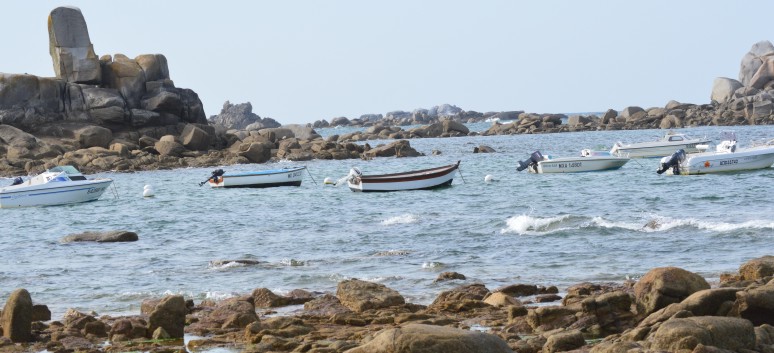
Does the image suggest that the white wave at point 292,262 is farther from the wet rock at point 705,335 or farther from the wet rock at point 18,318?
the wet rock at point 705,335

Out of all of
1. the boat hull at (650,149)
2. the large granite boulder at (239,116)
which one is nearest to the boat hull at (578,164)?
the boat hull at (650,149)

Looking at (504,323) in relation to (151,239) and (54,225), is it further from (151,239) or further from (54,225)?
(54,225)

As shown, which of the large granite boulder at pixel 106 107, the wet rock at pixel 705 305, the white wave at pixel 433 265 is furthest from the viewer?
the large granite boulder at pixel 106 107

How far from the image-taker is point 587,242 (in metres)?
21.5

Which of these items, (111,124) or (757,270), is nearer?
(757,270)

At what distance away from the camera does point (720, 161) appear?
40844 mm

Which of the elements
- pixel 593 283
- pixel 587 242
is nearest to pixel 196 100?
pixel 587 242

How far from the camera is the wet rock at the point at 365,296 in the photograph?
14160 millimetres

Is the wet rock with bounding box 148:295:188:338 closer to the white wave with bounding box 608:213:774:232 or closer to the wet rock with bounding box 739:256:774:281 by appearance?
the wet rock with bounding box 739:256:774:281

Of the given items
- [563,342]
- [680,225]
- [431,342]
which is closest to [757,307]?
[563,342]

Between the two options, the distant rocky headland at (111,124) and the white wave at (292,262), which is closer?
the white wave at (292,262)

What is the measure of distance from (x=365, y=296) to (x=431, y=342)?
19.0ft

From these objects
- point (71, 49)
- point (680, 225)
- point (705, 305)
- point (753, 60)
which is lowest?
point (680, 225)

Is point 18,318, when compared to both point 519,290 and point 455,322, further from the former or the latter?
point 519,290
